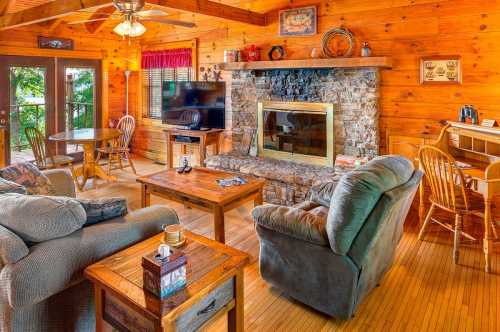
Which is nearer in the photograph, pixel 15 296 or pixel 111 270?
pixel 15 296

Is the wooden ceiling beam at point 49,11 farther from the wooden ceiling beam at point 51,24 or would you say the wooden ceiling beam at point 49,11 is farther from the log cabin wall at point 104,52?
the wooden ceiling beam at point 51,24

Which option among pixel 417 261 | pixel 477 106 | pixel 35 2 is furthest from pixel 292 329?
pixel 35 2

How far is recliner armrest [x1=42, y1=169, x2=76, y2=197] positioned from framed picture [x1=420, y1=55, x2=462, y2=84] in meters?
3.77

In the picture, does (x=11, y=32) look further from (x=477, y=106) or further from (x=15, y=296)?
(x=477, y=106)

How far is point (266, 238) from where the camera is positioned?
2.63 m

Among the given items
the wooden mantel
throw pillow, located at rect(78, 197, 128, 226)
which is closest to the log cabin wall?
the wooden mantel

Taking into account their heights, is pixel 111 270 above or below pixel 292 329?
above

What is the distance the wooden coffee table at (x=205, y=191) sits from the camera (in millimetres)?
3217

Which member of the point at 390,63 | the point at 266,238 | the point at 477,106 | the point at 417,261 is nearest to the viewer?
the point at 266,238

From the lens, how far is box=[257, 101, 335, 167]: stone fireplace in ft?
15.9

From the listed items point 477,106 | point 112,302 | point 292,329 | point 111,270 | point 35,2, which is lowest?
point 292,329

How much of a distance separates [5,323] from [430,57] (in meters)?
4.34

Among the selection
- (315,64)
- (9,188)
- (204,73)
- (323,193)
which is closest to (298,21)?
(315,64)

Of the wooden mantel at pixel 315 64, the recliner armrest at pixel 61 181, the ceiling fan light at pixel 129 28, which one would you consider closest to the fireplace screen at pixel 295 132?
→ the wooden mantel at pixel 315 64
